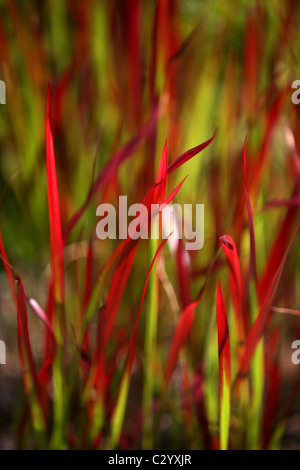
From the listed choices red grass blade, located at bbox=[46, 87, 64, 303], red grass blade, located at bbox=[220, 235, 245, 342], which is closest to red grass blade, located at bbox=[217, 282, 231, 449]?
red grass blade, located at bbox=[220, 235, 245, 342]

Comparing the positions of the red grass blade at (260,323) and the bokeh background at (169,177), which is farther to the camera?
the bokeh background at (169,177)

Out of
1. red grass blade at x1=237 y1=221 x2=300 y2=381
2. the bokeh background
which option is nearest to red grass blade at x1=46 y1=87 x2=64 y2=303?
the bokeh background

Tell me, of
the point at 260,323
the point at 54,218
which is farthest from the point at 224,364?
the point at 54,218

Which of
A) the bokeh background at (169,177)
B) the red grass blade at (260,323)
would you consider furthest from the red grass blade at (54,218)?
the red grass blade at (260,323)

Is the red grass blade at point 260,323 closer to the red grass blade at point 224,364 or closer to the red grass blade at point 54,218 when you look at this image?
the red grass blade at point 224,364

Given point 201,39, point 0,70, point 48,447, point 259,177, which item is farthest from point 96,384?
point 201,39

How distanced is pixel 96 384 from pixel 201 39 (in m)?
0.64

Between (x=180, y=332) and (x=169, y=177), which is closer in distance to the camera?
(x=180, y=332)

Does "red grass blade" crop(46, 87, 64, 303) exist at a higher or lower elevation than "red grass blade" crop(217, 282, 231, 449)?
higher

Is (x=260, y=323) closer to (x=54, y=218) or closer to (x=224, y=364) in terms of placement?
(x=224, y=364)

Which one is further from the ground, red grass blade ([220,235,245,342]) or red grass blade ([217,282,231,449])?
red grass blade ([220,235,245,342])

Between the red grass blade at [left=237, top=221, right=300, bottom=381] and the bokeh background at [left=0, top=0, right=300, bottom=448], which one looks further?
the bokeh background at [left=0, top=0, right=300, bottom=448]

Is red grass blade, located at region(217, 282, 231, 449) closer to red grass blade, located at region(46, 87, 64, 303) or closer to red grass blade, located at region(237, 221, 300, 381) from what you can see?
red grass blade, located at region(237, 221, 300, 381)

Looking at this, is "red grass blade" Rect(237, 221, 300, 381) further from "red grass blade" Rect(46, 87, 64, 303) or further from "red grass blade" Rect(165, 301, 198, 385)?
"red grass blade" Rect(46, 87, 64, 303)
